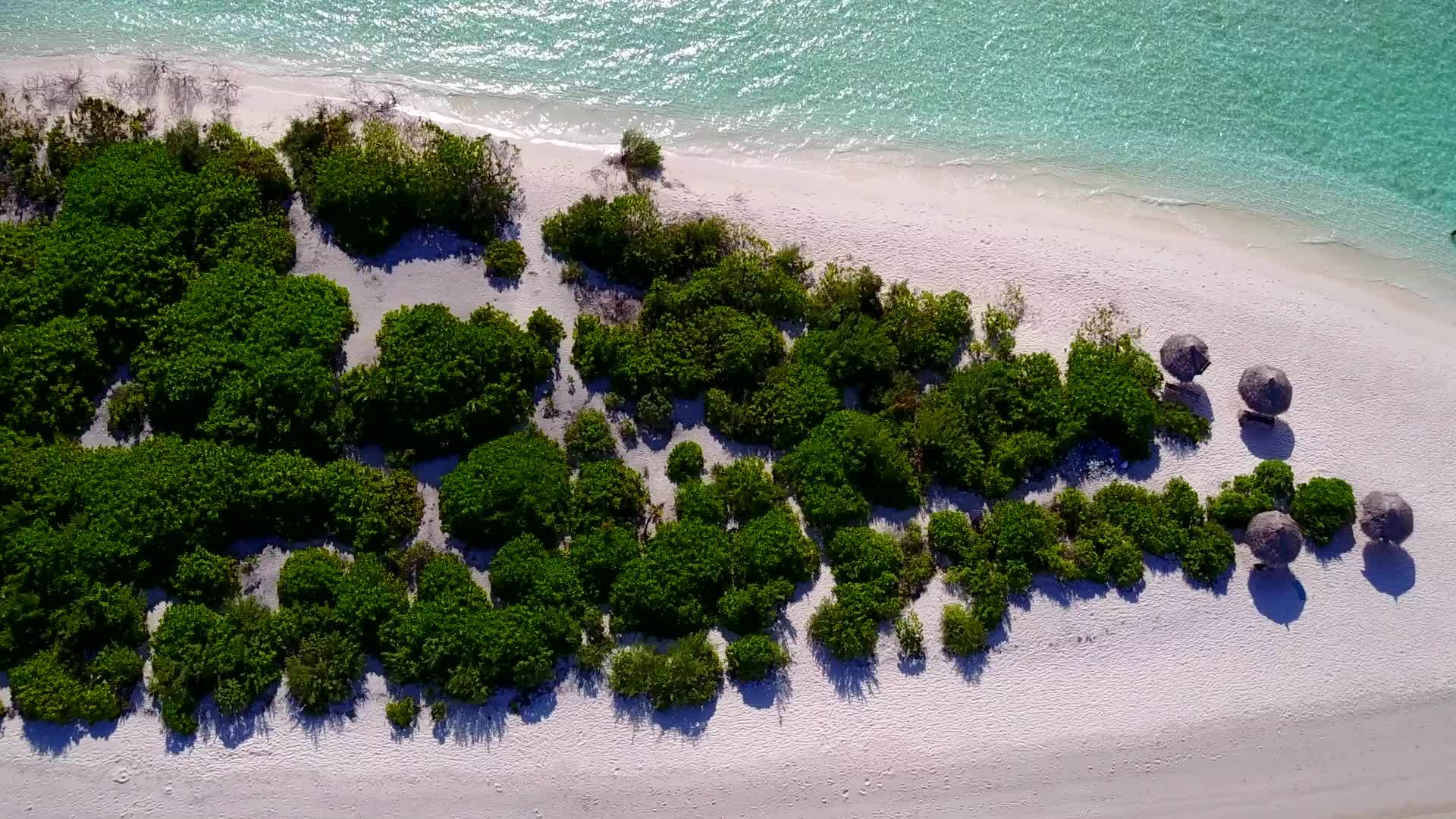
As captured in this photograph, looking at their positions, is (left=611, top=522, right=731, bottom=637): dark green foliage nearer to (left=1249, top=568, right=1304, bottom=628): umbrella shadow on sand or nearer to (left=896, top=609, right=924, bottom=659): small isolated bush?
(left=896, top=609, right=924, bottom=659): small isolated bush

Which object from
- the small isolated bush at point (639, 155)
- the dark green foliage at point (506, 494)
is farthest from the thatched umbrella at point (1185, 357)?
the dark green foliage at point (506, 494)

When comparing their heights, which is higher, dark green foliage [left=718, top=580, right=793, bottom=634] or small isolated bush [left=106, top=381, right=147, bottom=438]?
small isolated bush [left=106, top=381, right=147, bottom=438]

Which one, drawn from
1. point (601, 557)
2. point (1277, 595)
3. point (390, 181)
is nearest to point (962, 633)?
point (1277, 595)

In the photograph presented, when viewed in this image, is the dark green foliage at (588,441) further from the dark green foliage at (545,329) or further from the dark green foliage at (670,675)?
the dark green foliage at (670,675)

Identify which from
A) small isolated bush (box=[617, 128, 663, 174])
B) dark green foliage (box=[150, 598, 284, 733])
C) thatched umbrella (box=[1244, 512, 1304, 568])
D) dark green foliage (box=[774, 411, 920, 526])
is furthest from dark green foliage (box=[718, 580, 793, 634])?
small isolated bush (box=[617, 128, 663, 174])

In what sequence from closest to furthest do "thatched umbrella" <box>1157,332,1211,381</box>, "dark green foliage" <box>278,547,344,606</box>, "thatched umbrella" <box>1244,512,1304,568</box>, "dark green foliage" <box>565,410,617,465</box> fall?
1. "dark green foliage" <box>278,547,344,606</box>
2. "thatched umbrella" <box>1244,512,1304,568</box>
3. "dark green foliage" <box>565,410,617,465</box>
4. "thatched umbrella" <box>1157,332,1211,381</box>
